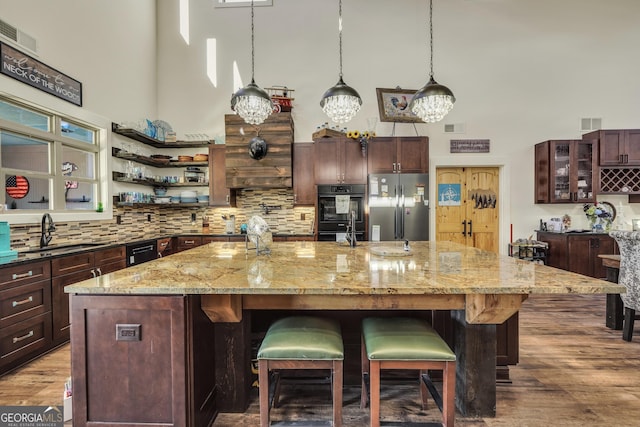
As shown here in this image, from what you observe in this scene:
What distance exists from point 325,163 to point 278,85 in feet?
5.73

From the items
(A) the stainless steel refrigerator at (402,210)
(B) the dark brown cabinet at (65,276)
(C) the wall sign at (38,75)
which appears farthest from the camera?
(A) the stainless steel refrigerator at (402,210)

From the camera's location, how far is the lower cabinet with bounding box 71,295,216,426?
1.42 meters

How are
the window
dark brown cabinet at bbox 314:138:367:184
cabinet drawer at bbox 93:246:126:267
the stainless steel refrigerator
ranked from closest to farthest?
the window
cabinet drawer at bbox 93:246:126:267
the stainless steel refrigerator
dark brown cabinet at bbox 314:138:367:184

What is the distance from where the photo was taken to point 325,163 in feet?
15.2

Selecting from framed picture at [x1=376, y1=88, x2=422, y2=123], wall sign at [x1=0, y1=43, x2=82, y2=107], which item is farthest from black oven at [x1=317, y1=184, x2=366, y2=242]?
wall sign at [x1=0, y1=43, x2=82, y2=107]

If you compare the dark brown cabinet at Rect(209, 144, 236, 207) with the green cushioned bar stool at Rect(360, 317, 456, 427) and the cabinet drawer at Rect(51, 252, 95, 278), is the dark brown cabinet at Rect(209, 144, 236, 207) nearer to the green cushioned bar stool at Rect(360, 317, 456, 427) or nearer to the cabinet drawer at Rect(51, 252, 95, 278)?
the cabinet drawer at Rect(51, 252, 95, 278)

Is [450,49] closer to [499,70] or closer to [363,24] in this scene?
[499,70]

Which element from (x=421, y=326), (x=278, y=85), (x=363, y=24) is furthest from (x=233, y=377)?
(x=363, y=24)

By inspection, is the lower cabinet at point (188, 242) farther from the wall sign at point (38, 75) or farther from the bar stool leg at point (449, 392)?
the bar stool leg at point (449, 392)

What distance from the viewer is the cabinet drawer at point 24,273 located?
2.26m

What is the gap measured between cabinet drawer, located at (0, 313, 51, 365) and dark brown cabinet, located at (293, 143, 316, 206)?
3.24 m

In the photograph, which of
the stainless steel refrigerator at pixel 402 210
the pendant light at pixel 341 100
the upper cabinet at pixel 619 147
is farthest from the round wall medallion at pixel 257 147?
the upper cabinet at pixel 619 147

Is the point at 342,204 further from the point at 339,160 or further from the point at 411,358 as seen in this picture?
the point at 411,358

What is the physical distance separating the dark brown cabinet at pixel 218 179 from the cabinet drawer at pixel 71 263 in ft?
6.62
